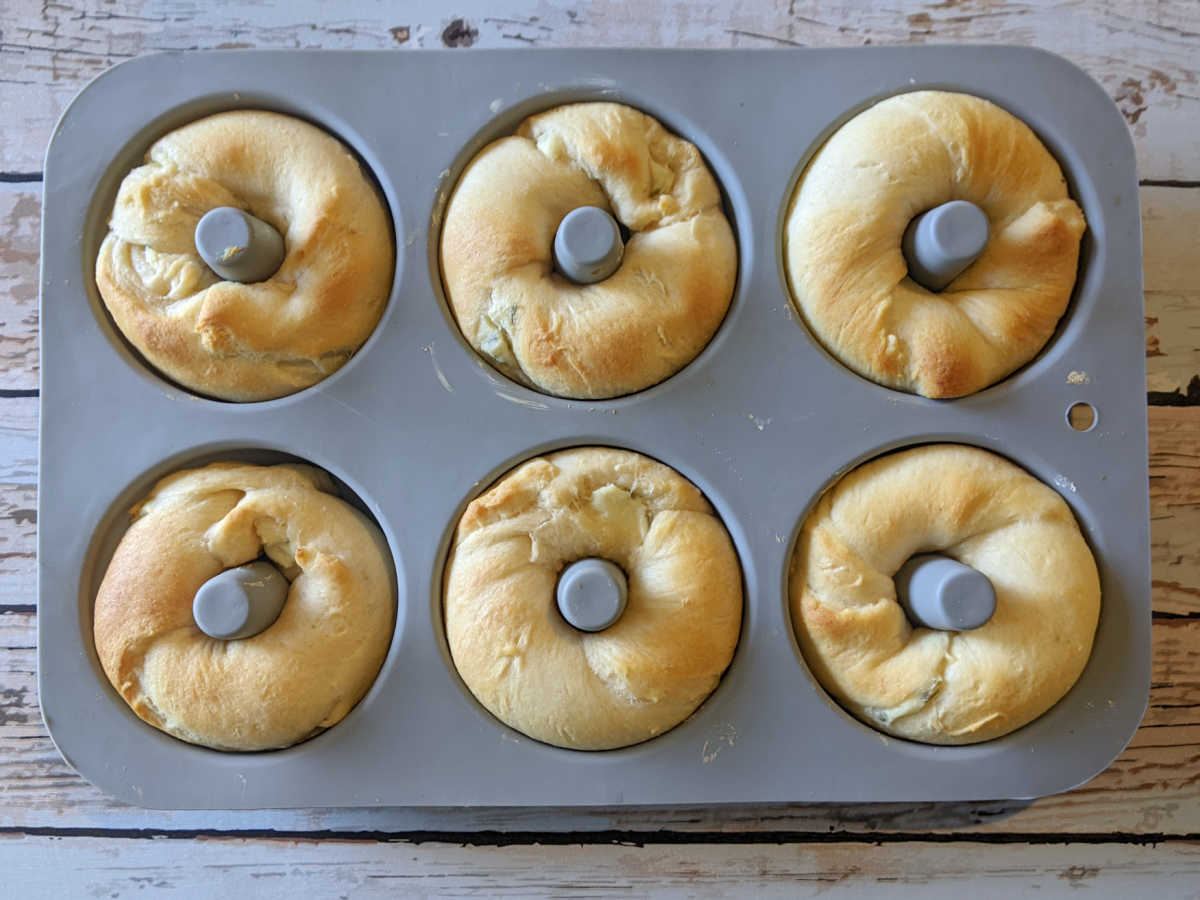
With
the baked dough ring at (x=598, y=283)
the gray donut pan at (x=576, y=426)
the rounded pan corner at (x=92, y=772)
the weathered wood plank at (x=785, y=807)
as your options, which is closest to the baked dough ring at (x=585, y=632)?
the gray donut pan at (x=576, y=426)

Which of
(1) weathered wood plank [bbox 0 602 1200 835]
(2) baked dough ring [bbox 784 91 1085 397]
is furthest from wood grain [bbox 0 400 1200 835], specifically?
(2) baked dough ring [bbox 784 91 1085 397]

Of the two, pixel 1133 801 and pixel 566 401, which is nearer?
pixel 566 401

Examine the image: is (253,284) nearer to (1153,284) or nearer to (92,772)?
(92,772)

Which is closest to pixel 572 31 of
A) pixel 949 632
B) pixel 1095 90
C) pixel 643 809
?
pixel 1095 90

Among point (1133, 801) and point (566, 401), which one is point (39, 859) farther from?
point (1133, 801)

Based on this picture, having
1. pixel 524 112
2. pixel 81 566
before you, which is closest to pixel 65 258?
pixel 81 566

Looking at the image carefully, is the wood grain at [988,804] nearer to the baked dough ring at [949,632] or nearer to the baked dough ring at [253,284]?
the baked dough ring at [949,632]

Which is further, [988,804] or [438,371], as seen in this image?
[988,804]
